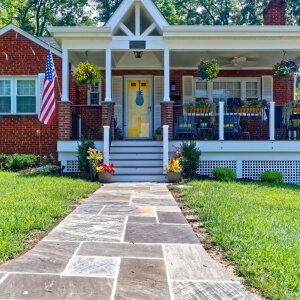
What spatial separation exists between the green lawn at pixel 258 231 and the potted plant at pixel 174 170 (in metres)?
1.94

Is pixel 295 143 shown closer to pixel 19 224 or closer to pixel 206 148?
pixel 206 148

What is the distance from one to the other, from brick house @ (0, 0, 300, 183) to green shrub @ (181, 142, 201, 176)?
538mm

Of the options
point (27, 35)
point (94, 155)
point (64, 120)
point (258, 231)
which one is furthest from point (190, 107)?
point (258, 231)

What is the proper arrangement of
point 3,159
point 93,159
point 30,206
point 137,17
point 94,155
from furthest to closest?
1. point 3,159
2. point 137,17
3. point 94,155
4. point 93,159
5. point 30,206

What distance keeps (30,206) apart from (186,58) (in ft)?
29.5

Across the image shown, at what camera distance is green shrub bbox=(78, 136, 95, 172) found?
34.7 ft

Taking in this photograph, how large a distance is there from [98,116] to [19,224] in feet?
30.9

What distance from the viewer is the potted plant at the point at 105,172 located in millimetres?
10195

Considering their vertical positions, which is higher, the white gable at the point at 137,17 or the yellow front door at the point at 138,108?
the white gable at the point at 137,17

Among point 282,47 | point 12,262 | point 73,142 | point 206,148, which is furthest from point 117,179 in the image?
point 12,262

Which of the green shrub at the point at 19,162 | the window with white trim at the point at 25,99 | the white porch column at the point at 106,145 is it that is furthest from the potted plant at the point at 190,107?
the window with white trim at the point at 25,99

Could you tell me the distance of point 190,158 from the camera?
10609 mm

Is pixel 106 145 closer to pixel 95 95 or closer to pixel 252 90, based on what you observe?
pixel 95 95

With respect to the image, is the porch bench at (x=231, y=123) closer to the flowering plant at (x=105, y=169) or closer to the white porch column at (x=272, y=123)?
the white porch column at (x=272, y=123)
